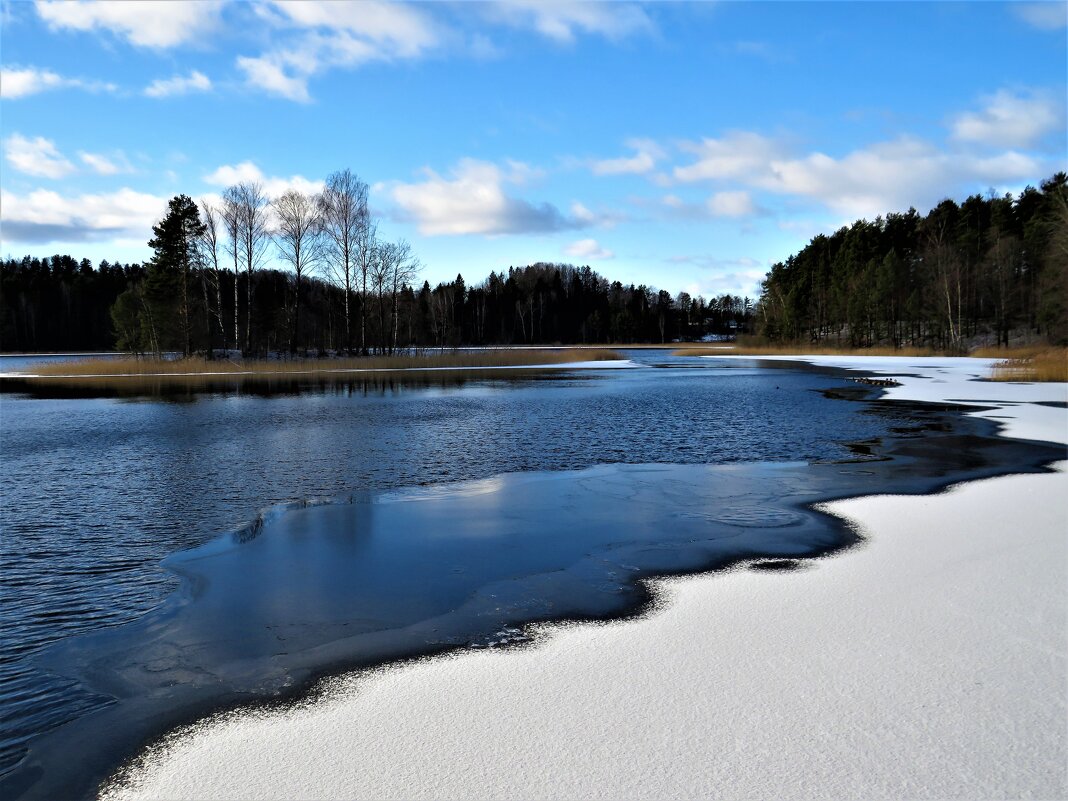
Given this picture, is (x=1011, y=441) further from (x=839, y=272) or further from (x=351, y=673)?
(x=839, y=272)

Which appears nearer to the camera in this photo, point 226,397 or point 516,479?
point 516,479

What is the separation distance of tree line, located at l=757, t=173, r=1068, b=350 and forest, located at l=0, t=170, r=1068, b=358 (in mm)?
224

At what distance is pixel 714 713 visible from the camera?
3748mm

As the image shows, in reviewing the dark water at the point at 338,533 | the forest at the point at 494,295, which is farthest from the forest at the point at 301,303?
the dark water at the point at 338,533

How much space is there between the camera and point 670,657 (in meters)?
4.52

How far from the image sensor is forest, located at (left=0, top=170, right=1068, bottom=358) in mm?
46281

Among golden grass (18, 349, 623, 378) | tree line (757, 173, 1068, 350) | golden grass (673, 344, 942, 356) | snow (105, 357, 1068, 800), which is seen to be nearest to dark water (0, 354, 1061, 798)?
snow (105, 357, 1068, 800)

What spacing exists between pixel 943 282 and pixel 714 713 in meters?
66.4

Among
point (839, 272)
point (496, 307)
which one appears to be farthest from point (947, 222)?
point (496, 307)

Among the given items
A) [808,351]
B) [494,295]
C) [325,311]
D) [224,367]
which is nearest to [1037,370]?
[224,367]

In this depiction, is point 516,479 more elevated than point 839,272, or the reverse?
point 839,272

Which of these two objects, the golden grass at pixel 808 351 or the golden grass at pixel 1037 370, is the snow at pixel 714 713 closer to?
the golden grass at pixel 1037 370

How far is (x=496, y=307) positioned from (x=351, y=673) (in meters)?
126

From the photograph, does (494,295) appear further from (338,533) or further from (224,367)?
(338,533)
